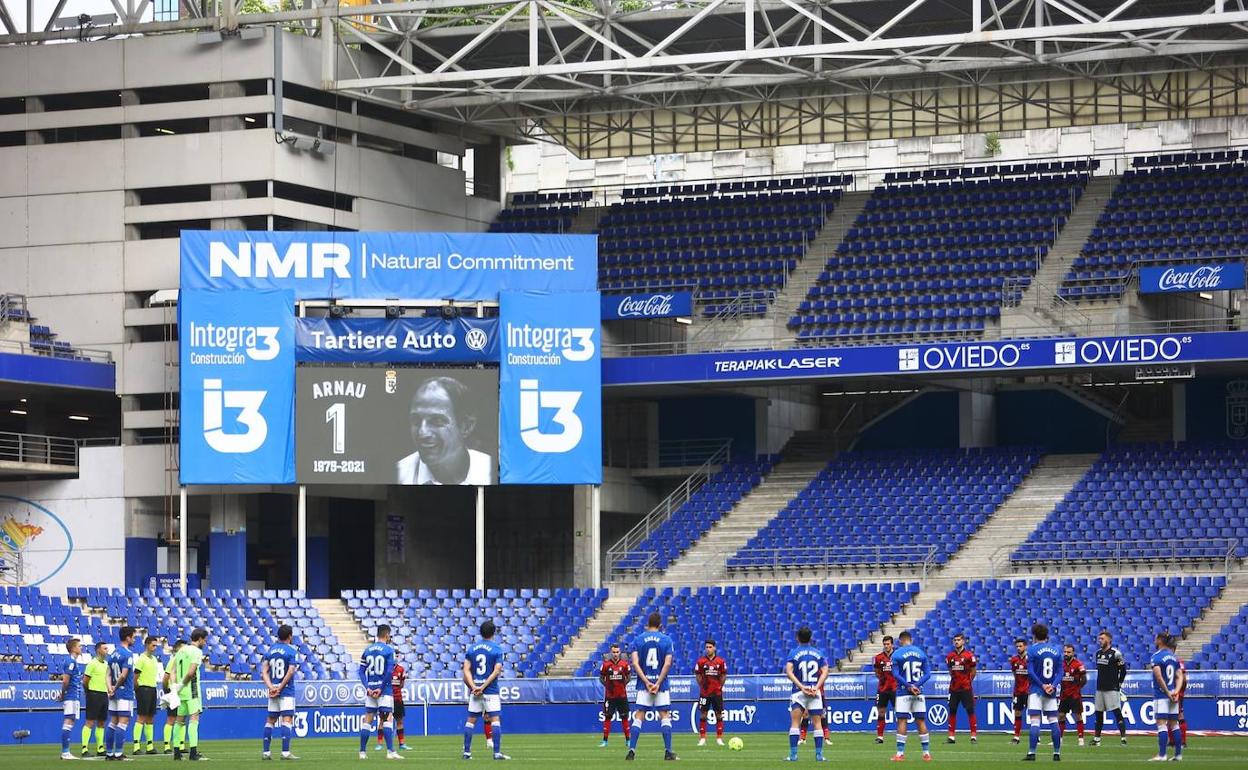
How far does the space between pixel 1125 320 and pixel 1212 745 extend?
751 inches

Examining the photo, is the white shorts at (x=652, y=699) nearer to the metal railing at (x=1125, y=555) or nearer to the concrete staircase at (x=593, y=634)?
the concrete staircase at (x=593, y=634)

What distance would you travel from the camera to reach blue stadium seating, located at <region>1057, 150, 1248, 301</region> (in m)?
49.8

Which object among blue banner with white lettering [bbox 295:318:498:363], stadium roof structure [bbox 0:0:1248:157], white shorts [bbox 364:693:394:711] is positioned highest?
stadium roof structure [bbox 0:0:1248:157]

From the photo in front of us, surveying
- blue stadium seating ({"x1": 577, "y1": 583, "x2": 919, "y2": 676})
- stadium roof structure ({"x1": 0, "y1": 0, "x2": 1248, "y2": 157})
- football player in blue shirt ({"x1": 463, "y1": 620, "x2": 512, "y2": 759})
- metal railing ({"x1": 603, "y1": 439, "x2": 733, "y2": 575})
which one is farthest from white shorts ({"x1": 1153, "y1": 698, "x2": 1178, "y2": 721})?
metal railing ({"x1": 603, "y1": 439, "x2": 733, "y2": 575})

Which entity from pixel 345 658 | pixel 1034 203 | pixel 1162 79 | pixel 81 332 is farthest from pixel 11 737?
pixel 1162 79

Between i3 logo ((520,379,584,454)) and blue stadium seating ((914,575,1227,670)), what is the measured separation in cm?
892

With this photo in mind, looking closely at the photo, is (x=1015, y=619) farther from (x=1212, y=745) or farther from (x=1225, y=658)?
(x=1212, y=745)

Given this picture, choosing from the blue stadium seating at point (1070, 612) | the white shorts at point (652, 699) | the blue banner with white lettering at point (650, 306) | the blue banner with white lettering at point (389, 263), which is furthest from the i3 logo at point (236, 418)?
the white shorts at point (652, 699)

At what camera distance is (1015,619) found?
4322cm

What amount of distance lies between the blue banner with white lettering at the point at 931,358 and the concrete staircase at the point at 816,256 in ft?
9.46

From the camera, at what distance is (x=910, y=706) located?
28.2 metres

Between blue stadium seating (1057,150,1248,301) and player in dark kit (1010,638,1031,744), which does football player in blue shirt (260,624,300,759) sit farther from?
blue stadium seating (1057,150,1248,301)

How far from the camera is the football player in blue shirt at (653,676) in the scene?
26969mm

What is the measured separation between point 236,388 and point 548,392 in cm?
683
